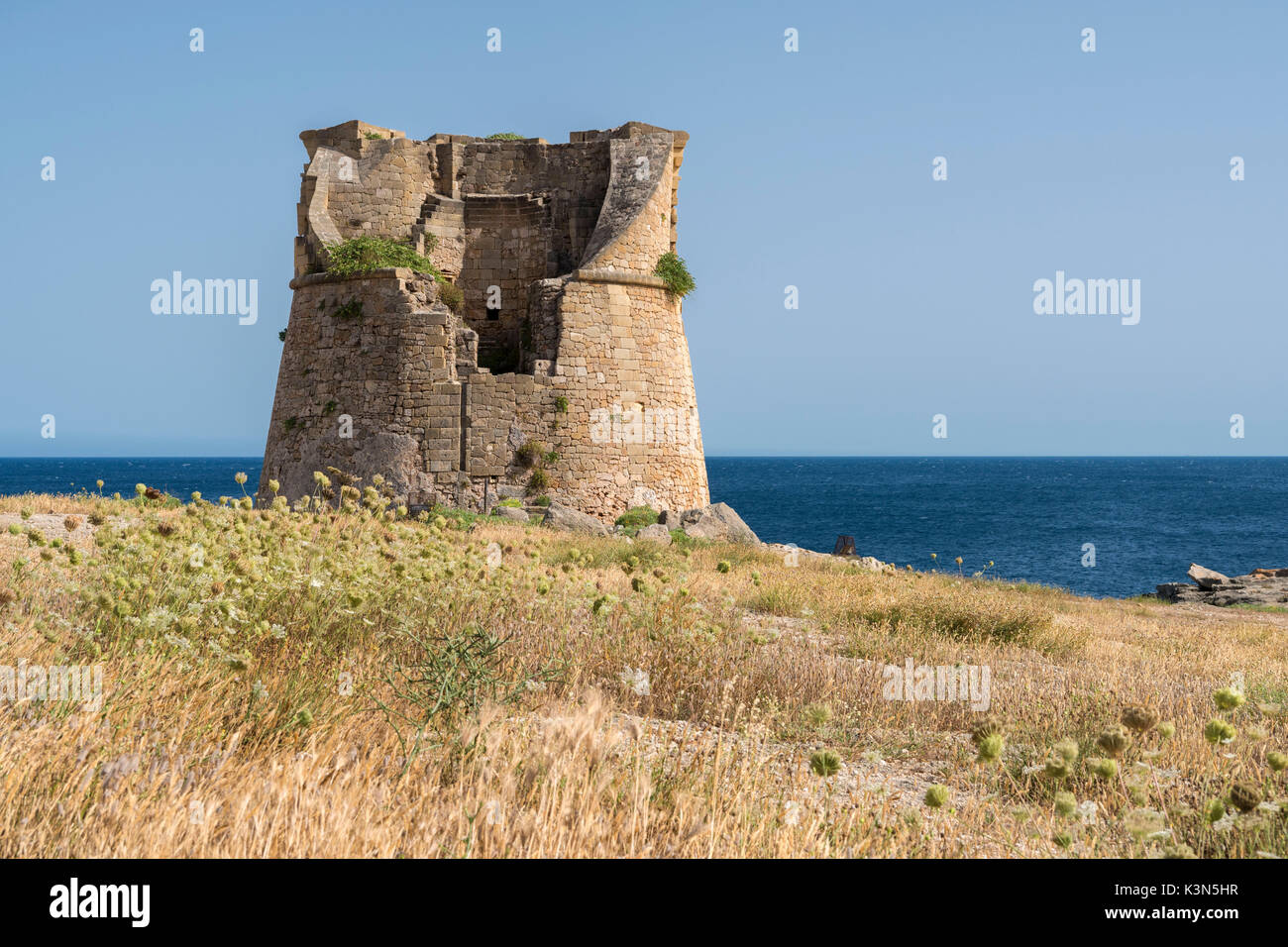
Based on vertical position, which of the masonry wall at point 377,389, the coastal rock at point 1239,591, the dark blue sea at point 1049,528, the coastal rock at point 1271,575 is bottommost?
the dark blue sea at point 1049,528

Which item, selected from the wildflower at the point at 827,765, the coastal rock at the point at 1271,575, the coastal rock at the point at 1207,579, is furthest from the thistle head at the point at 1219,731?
the coastal rock at the point at 1271,575

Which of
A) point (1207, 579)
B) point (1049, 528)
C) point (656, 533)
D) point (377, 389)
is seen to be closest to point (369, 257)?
point (377, 389)

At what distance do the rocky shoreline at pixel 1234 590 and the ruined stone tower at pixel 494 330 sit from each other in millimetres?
12488

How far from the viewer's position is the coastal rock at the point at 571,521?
17.8 meters

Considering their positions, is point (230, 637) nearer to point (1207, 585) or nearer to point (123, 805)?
point (123, 805)

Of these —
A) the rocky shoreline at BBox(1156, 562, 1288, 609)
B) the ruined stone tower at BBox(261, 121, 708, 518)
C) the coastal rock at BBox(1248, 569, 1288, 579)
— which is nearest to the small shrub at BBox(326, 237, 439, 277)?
the ruined stone tower at BBox(261, 121, 708, 518)

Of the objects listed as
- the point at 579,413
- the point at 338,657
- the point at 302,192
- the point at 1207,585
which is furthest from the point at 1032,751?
the point at 1207,585

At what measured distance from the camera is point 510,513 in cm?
1828

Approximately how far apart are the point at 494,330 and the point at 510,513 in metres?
6.11

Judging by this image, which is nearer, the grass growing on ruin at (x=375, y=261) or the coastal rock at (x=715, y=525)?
the coastal rock at (x=715, y=525)

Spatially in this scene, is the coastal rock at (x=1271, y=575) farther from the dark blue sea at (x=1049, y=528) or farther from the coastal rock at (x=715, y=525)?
the coastal rock at (x=715, y=525)

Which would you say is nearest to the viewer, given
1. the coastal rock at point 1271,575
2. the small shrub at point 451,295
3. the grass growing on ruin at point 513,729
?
the grass growing on ruin at point 513,729

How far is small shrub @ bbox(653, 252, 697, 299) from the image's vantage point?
21609 mm

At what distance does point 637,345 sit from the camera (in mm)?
21062
